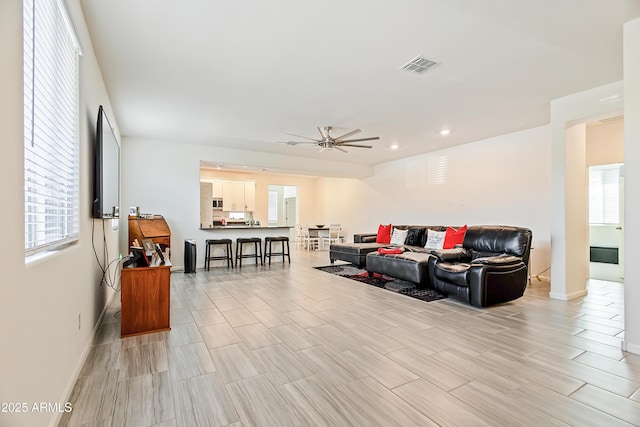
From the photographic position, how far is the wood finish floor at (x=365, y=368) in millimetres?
1793

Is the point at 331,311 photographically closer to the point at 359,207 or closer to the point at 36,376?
the point at 36,376

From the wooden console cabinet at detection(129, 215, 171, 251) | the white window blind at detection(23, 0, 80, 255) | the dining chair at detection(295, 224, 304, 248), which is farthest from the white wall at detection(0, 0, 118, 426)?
the dining chair at detection(295, 224, 304, 248)

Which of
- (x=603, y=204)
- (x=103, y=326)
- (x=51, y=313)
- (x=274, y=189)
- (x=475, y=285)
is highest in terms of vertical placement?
(x=274, y=189)

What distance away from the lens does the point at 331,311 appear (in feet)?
12.2

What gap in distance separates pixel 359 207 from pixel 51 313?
29.2 feet

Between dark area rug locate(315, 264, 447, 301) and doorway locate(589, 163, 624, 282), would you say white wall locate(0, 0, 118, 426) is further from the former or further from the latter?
doorway locate(589, 163, 624, 282)

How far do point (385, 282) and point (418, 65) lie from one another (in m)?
3.51

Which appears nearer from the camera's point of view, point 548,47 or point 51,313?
point 51,313

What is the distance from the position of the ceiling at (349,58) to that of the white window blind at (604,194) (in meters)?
2.74

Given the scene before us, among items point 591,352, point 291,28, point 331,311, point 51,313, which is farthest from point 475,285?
point 51,313

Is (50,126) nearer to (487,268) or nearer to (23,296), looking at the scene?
(23,296)

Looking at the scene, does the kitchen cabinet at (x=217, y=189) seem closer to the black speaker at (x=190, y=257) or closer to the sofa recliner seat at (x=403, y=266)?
the black speaker at (x=190, y=257)

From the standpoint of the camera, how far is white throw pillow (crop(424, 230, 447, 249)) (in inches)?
242

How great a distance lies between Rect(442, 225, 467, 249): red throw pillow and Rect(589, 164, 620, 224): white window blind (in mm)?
3140
